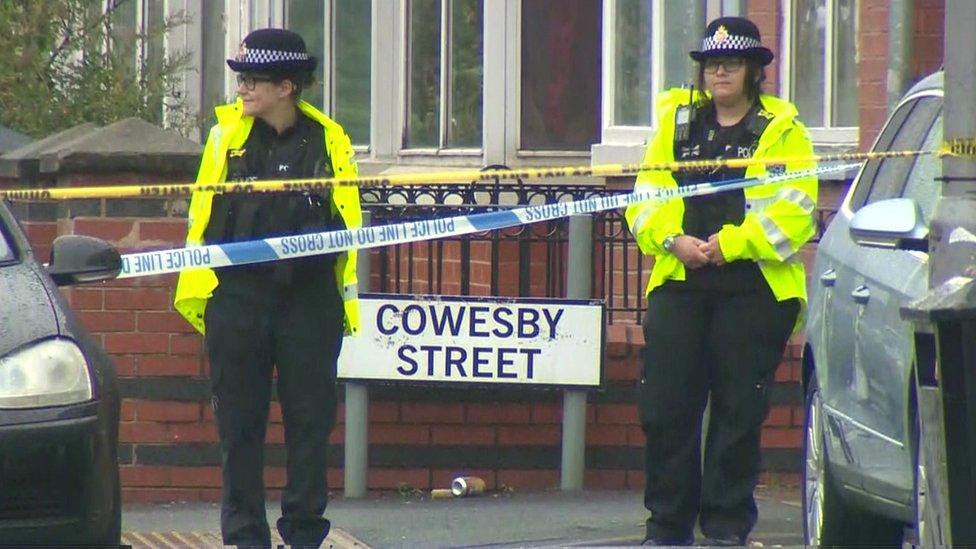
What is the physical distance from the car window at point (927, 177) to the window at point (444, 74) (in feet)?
22.7

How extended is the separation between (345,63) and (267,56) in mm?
8645

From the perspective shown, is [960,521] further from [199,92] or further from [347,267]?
[199,92]

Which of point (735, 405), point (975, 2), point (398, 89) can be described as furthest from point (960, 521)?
point (398, 89)

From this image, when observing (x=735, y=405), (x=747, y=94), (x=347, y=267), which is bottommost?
(x=735, y=405)

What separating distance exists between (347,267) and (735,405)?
1.38 metres

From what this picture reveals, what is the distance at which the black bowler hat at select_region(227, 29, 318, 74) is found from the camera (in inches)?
271

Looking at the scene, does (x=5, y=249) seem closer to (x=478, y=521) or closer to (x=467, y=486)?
(x=478, y=521)

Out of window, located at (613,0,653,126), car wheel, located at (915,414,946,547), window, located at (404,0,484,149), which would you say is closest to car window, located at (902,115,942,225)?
car wheel, located at (915,414,946,547)

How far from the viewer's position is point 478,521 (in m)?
8.71

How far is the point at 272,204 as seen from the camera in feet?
22.5

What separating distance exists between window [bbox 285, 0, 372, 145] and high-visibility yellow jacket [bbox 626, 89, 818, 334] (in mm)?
8270

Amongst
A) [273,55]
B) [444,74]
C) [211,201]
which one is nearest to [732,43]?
[273,55]

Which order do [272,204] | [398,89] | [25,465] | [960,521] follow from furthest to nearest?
[398,89], [272,204], [25,465], [960,521]

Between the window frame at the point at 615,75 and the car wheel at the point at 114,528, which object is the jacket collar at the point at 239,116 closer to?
the car wheel at the point at 114,528
